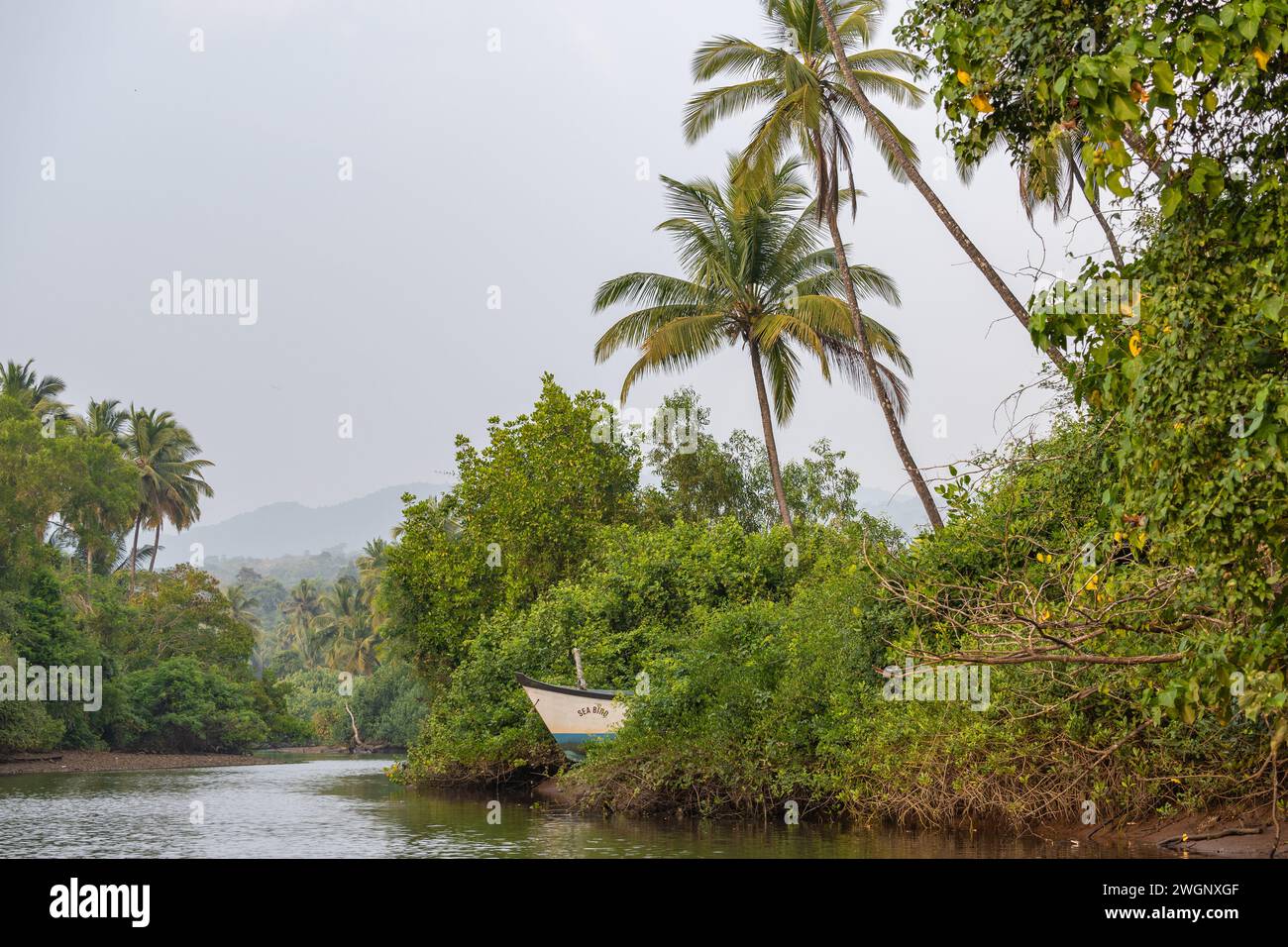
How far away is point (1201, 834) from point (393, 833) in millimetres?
9282

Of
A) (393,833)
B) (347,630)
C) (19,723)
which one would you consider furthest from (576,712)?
(347,630)

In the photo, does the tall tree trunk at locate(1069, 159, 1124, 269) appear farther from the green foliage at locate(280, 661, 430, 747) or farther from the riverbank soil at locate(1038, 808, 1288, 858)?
Result: the green foliage at locate(280, 661, 430, 747)

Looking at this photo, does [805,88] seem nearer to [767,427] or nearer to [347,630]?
[767,427]

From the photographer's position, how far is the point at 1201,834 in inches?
401

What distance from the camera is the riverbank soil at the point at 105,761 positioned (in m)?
32.3

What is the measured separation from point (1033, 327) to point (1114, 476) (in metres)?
3.15

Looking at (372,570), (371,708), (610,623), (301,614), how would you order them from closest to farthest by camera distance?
1. (610,623)
2. (371,708)
3. (372,570)
4. (301,614)

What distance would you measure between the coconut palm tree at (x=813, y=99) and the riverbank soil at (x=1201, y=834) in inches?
215

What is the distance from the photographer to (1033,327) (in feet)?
19.2

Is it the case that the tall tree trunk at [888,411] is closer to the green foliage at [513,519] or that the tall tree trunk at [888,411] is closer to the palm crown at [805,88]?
the palm crown at [805,88]

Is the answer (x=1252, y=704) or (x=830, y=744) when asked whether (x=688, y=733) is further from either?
(x=1252, y=704)

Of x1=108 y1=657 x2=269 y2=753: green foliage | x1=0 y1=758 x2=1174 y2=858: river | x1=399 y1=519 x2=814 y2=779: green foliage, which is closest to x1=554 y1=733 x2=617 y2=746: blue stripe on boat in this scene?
x1=0 y1=758 x2=1174 y2=858: river

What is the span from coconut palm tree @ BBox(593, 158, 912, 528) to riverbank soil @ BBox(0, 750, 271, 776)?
72.4 ft

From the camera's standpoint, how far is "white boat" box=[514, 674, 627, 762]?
16891 millimetres
